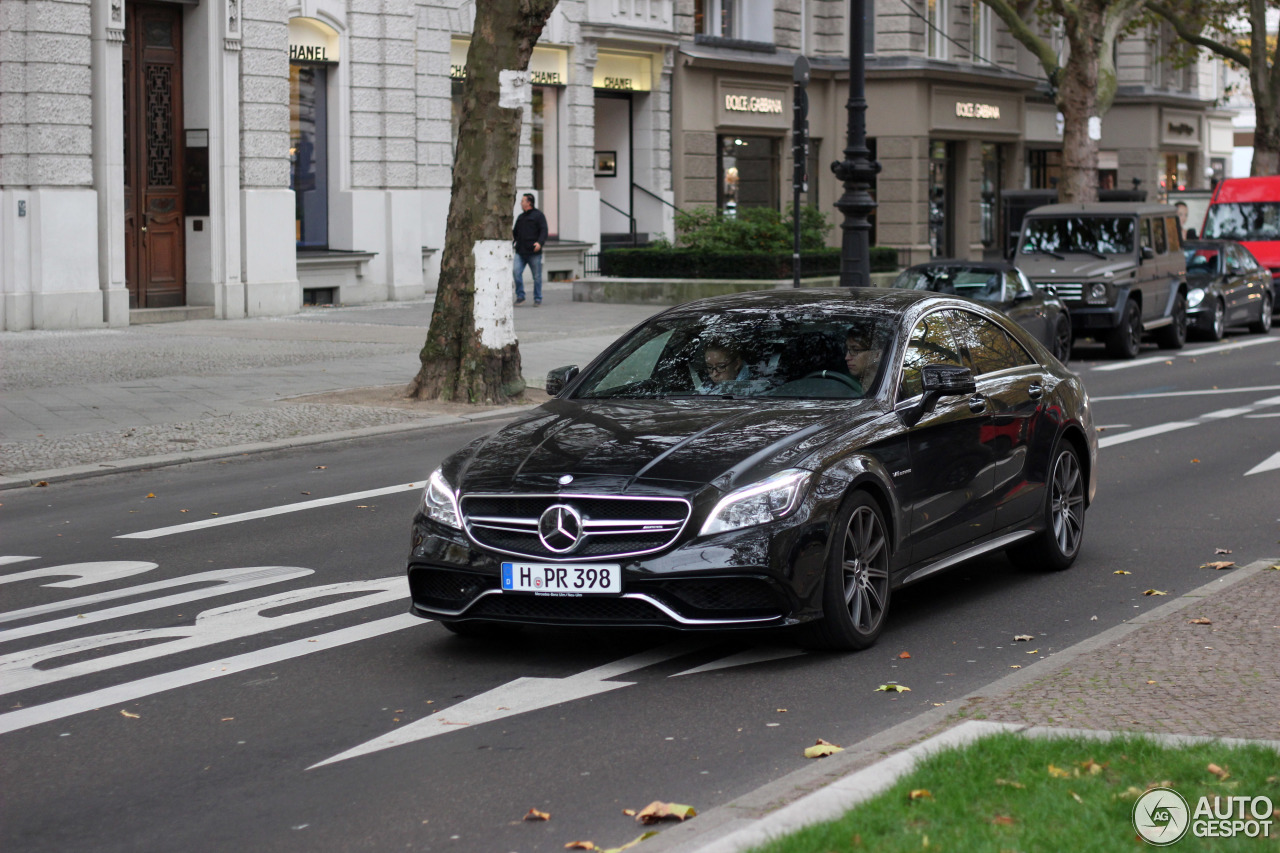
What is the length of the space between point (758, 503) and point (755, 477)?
4.3 inches

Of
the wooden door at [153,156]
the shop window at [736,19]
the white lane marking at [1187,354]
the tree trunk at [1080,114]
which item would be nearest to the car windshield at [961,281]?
the white lane marking at [1187,354]

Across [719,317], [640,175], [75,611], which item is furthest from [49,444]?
[640,175]

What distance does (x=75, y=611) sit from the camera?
27.1 ft

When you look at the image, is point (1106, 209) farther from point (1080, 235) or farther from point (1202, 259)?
point (1202, 259)

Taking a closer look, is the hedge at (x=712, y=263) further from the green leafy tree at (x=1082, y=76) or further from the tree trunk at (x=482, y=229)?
the tree trunk at (x=482, y=229)

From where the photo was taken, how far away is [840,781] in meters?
4.96

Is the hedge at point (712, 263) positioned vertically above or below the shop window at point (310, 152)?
below

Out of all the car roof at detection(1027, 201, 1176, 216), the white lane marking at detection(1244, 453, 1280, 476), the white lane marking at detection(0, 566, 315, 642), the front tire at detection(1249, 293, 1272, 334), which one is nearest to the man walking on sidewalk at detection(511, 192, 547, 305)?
the car roof at detection(1027, 201, 1176, 216)

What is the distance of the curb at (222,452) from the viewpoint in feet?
42.3

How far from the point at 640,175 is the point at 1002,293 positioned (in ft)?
62.2

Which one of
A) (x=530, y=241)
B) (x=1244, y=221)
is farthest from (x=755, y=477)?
(x=1244, y=221)

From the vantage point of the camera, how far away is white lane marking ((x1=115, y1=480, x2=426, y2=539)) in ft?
34.7

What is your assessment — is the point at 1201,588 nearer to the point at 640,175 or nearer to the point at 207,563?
the point at 207,563

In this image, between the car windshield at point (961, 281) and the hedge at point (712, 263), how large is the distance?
8.34m
